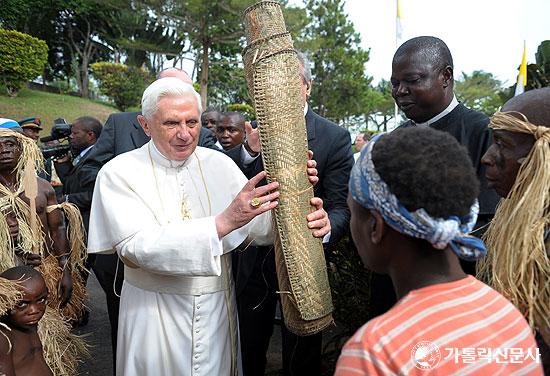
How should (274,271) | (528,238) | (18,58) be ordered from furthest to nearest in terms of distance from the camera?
1. (18,58)
2. (274,271)
3. (528,238)

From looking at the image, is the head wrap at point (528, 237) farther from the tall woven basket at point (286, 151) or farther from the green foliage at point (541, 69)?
the green foliage at point (541, 69)

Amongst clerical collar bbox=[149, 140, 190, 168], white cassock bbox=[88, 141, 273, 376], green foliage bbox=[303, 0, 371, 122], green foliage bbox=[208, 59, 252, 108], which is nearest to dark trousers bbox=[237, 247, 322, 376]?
white cassock bbox=[88, 141, 273, 376]

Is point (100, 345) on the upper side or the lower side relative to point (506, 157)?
lower

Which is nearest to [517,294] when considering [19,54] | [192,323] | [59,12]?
[192,323]

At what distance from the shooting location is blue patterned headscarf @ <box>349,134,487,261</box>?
122 cm

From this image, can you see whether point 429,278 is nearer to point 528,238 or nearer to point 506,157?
point 528,238

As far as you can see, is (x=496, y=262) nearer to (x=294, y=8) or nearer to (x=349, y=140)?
(x=349, y=140)

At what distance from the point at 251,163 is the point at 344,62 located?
118 ft

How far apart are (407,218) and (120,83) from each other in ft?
92.2

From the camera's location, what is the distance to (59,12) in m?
34.1

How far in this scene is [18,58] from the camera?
71.9 feet

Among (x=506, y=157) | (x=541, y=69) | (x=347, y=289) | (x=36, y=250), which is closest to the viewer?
(x=506, y=157)

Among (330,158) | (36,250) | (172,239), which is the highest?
(330,158)

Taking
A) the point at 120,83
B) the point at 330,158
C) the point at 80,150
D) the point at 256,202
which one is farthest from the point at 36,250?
the point at 120,83
